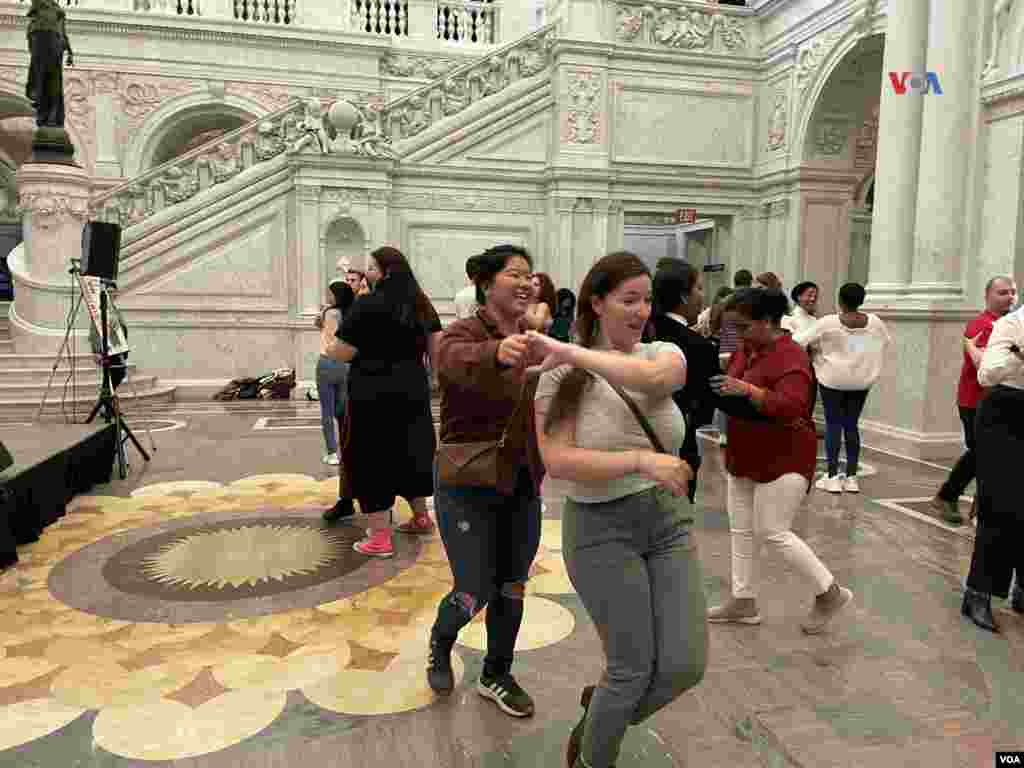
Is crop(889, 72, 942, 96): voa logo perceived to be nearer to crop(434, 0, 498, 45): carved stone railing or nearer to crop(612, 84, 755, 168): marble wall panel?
crop(612, 84, 755, 168): marble wall panel

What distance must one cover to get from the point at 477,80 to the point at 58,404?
8772mm

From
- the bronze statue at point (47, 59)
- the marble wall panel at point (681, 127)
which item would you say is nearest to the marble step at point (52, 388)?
the bronze statue at point (47, 59)

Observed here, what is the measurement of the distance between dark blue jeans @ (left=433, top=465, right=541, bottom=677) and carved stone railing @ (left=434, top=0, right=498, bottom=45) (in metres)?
17.0

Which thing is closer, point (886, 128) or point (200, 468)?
point (200, 468)

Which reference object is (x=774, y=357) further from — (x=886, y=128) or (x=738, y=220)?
(x=738, y=220)

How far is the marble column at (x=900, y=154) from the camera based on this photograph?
27.0 ft

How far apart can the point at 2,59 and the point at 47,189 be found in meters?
7.24

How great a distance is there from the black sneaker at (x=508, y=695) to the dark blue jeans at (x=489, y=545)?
216 mm

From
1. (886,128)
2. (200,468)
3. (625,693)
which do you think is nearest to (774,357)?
(625,693)

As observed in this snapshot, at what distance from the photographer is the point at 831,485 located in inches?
248

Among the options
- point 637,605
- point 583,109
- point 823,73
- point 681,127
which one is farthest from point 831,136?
point 637,605

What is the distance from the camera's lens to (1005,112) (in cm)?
766

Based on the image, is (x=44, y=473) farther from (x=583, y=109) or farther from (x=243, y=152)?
(x=583, y=109)

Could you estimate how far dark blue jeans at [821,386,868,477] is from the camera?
620cm
